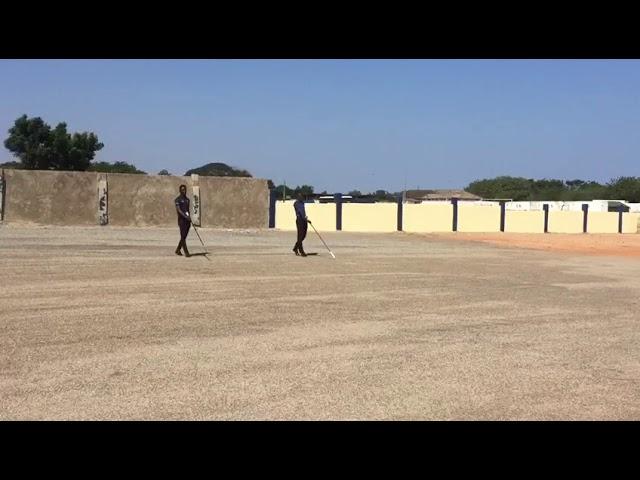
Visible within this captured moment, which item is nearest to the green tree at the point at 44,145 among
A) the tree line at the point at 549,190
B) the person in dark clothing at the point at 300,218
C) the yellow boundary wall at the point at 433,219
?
the yellow boundary wall at the point at 433,219

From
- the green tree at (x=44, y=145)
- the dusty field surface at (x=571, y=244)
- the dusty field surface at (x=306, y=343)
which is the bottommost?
the dusty field surface at (x=571, y=244)

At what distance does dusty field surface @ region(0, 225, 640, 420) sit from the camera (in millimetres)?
5656

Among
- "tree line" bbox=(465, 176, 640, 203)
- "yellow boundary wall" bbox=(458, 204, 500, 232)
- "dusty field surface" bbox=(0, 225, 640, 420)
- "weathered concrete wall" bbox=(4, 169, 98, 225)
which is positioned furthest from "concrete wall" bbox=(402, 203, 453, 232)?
"tree line" bbox=(465, 176, 640, 203)

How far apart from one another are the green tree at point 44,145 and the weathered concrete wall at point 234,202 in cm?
3197

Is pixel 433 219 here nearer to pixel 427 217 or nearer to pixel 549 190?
pixel 427 217

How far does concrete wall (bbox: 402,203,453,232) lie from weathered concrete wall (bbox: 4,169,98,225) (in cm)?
2063

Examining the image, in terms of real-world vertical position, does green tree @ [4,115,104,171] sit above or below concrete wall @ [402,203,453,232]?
above

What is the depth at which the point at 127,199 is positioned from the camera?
2788 cm

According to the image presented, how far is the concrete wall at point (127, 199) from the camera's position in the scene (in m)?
26.2

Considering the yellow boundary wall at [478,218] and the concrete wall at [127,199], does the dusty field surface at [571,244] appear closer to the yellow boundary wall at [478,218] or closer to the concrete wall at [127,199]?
the yellow boundary wall at [478,218]

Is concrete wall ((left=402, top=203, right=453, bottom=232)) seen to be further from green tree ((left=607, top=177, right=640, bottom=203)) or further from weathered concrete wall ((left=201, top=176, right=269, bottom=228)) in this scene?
green tree ((left=607, top=177, right=640, bottom=203))

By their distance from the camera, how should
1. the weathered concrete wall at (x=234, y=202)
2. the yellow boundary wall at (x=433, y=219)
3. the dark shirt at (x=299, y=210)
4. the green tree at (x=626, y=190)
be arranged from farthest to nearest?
the green tree at (x=626, y=190), the yellow boundary wall at (x=433, y=219), the weathered concrete wall at (x=234, y=202), the dark shirt at (x=299, y=210)

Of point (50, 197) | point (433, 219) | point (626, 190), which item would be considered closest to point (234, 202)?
point (50, 197)

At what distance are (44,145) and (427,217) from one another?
3291cm
